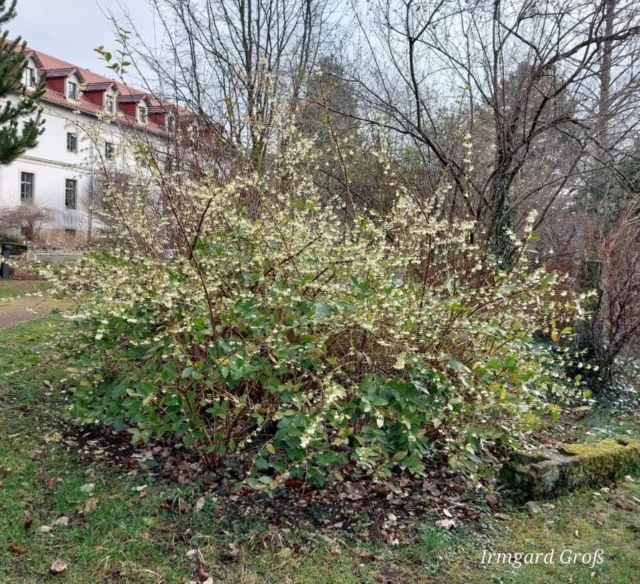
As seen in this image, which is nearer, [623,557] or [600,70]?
[623,557]

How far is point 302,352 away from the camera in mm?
2961

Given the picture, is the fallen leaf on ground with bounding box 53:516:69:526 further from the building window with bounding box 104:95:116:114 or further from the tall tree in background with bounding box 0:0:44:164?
the tall tree in background with bounding box 0:0:44:164

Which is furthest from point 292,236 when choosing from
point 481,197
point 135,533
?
point 481,197

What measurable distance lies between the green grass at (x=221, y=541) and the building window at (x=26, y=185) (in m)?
26.6

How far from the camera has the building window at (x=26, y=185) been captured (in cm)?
2605

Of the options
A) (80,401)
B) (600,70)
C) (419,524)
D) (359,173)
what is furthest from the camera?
(359,173)

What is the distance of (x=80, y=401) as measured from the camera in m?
3.43

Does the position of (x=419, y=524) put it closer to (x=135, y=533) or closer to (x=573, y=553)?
(x=573, y=553)

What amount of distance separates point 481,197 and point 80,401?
13.6 feet

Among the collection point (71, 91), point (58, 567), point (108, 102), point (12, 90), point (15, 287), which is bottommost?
point (58, 567)

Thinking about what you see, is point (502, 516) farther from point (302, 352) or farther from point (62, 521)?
point (62, 521)

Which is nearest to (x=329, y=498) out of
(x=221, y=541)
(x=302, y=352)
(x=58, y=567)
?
(x=221, y=541)

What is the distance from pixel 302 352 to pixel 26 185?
27829 mm

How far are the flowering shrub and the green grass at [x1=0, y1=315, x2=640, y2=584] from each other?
0.31 m
